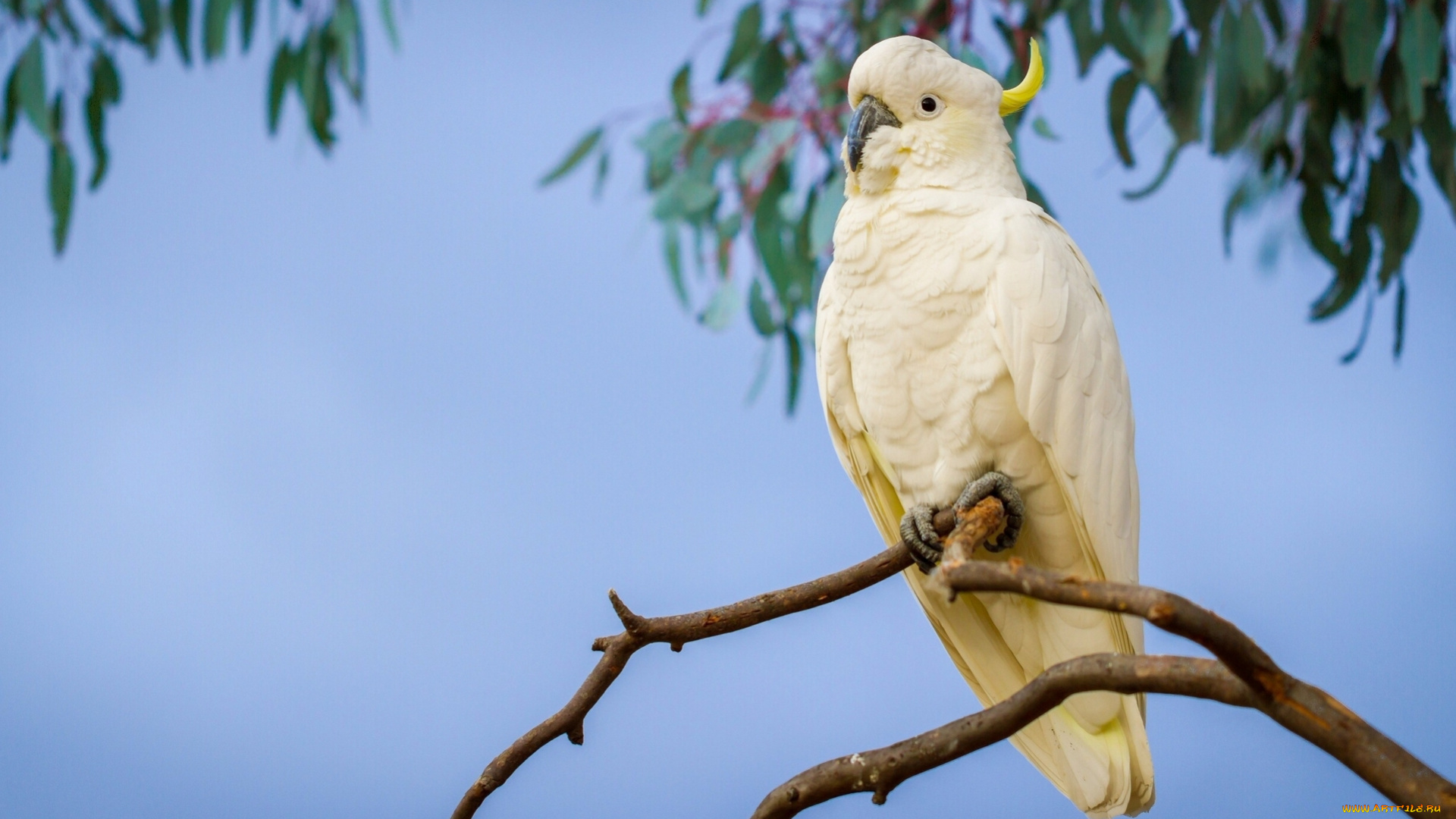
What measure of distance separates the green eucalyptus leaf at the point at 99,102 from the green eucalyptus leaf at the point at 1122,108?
6.30 feet

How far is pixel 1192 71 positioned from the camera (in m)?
2.20

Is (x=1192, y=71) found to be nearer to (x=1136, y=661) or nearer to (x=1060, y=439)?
(x=1060, y=439)

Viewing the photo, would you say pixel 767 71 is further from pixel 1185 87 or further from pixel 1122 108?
pixel 1185 87

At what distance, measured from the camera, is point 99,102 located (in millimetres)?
2301

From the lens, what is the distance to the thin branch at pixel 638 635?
1.18m

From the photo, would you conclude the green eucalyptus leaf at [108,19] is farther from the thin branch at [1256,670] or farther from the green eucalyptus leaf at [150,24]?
the thin branch at [1256,670]

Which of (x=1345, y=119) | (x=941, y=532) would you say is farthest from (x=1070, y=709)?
(x=1345, y=119)

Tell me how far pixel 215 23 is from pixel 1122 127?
5.62 feet

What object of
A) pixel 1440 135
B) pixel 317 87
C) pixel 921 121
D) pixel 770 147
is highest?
pixel 317 87

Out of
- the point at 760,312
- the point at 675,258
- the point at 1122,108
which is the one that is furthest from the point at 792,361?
the point at 1122,108

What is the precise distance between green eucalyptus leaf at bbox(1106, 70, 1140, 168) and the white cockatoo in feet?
2.53

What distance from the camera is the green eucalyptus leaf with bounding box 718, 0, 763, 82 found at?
2240 millimetres

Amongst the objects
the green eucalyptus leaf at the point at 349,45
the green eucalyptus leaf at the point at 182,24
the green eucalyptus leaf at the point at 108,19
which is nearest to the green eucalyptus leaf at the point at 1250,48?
the green eucalyptus leaf at the point at 349,45

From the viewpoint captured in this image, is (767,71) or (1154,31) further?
(767,71)
